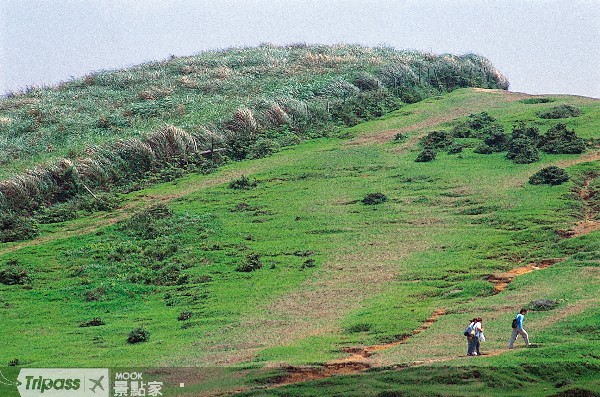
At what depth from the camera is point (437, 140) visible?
224 ft

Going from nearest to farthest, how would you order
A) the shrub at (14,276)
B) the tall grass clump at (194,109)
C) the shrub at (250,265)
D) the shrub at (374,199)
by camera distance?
the shrub at (250,265) < the shrub at (14,276) < the shrub at (374,199) < the tall grass clump at (194,109)

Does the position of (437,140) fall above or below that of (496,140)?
above

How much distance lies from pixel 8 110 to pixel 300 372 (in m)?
57.0

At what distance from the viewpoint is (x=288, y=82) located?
85438 mm

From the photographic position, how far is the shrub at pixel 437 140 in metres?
67.4

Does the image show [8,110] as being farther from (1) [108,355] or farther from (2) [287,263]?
(1) [108,355]

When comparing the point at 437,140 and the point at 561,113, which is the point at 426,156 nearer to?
the point at 437,140

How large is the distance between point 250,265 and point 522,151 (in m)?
21.9

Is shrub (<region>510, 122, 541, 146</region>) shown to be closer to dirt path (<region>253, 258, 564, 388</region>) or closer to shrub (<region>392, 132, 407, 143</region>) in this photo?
shrub (<region>392, 132, 407, 143</region>)

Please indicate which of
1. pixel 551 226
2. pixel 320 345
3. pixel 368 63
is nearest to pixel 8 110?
pixel 368 63

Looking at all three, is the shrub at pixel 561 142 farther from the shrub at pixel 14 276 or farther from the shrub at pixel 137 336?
the shrub at pixel 137 336

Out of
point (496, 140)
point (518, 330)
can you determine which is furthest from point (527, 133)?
point (518, 330)

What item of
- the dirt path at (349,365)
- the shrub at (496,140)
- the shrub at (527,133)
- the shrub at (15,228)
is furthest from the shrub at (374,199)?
the dirt path at (349,365)

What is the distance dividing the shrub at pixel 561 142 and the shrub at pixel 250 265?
22.6 m
